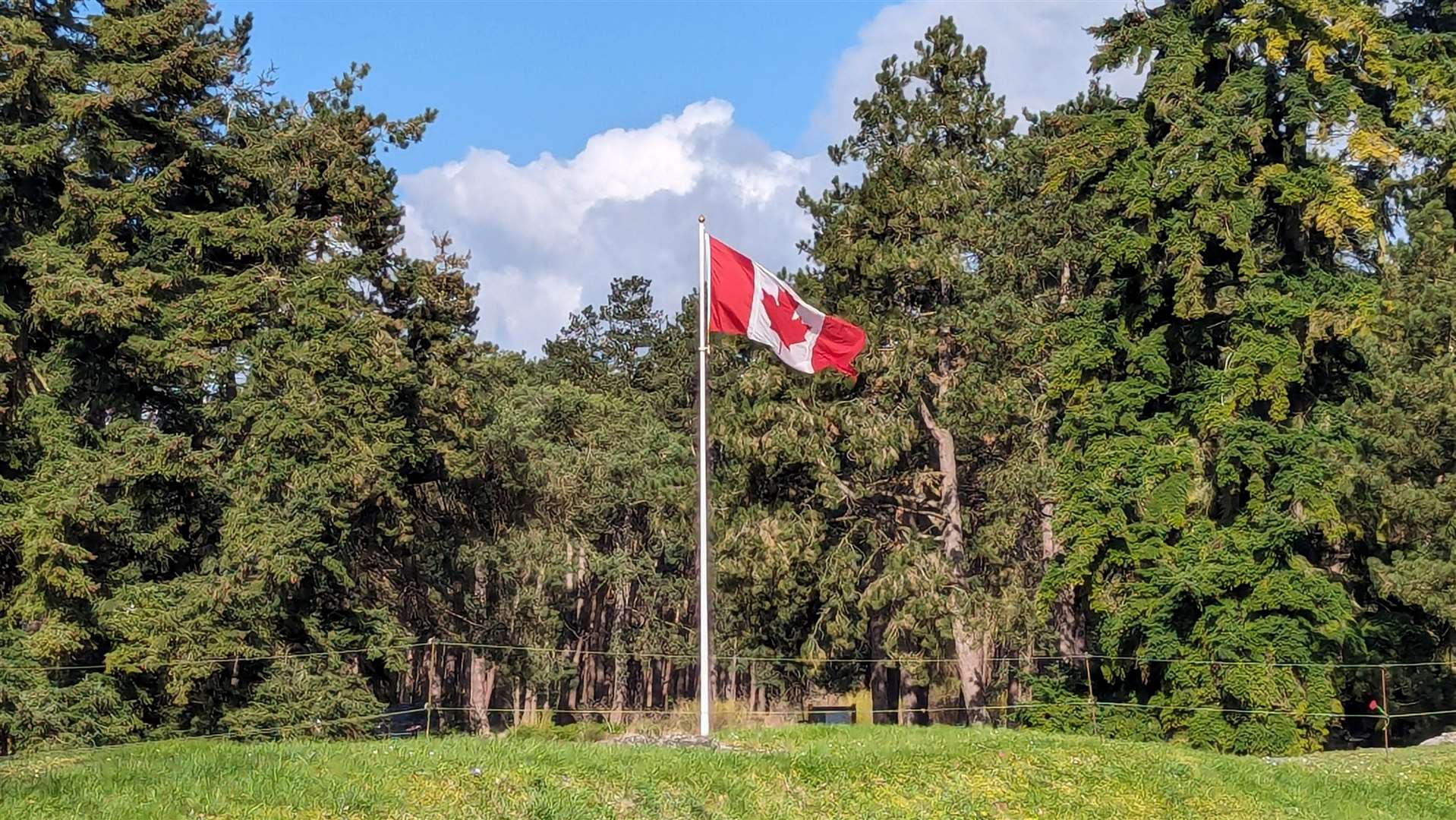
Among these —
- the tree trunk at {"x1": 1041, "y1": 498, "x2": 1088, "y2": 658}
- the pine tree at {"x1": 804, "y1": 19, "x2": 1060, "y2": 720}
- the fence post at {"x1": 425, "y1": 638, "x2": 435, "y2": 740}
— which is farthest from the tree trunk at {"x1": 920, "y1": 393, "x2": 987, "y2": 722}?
the fence post at {"x1": 425, "y1": 638, "x2": 435, "y2": 740}

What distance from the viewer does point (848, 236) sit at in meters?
36.2

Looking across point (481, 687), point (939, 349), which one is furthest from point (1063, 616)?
point (481, 687)

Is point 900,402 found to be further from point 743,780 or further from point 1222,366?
point 743,780

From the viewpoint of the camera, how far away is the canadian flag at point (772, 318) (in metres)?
17.6

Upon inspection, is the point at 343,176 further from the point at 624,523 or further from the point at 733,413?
the point at 624,523

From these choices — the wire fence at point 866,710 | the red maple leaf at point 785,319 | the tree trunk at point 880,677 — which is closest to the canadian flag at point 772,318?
the red maple leaf at point 785,319

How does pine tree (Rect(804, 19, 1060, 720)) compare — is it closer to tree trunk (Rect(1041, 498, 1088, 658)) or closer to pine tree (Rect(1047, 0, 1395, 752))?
tree trunk (Rect(1041, 498, 1088, 658))

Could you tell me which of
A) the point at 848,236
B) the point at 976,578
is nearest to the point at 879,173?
the point at 848,236

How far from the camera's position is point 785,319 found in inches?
714

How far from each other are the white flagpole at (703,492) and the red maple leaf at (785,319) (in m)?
0.82

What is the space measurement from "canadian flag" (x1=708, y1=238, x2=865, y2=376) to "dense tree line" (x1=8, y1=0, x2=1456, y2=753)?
9.34 m

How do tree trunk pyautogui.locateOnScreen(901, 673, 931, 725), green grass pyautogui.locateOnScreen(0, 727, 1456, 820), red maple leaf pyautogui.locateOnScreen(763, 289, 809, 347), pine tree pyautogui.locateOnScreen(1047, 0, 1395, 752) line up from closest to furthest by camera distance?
green grass pyautogui.locateOnScreen(0, 727, 1456, 820) < red maple leaf pyautogui.locateOnScreen(763, 289, 809, 347) < pine tree pyautogui.locateOnScreen(1047, 0, 1395, 752) < tree trunk pyautogui.locateOnScreen(901, 673, 931, 725)

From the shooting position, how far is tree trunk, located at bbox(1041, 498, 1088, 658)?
34500 mm

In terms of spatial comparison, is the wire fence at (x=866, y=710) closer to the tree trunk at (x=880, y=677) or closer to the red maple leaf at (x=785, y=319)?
the tree trunk at (x=880, y=677)
